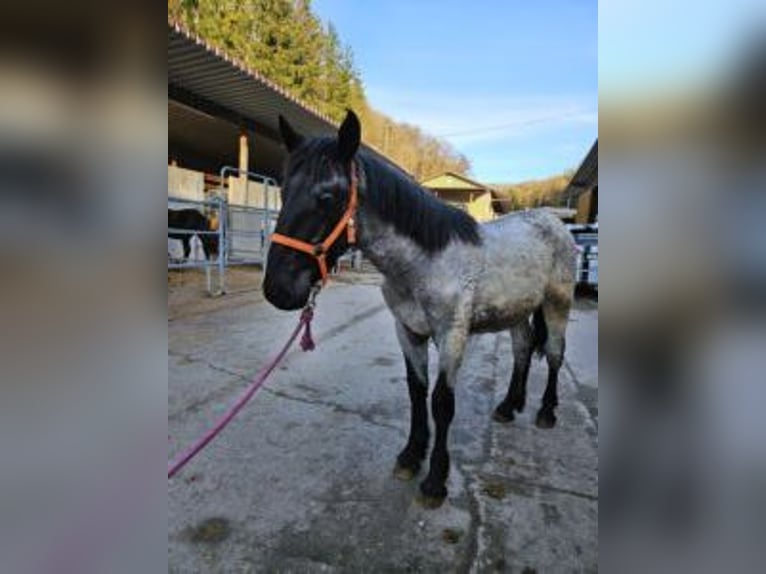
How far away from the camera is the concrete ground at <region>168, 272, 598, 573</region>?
150cm

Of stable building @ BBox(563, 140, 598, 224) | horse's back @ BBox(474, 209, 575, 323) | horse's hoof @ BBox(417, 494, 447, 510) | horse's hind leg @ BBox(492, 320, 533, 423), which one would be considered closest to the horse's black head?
horse's back @ BBox(474, 209, 575, 323)

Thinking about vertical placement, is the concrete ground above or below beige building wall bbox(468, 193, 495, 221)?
below

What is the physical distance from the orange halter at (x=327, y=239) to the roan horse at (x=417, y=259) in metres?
0.01

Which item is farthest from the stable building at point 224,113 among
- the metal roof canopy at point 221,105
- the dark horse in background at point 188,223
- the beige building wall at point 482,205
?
the beige building wall at point 482,205

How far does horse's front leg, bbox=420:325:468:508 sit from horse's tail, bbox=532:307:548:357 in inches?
38.6

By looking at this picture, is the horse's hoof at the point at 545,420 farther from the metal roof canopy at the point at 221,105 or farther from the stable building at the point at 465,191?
the stable building at the point at 465,191

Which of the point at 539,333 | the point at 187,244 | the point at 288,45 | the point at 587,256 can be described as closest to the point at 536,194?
the point at 288,45

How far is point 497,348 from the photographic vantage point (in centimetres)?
441

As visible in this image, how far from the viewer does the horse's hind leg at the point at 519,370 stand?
266 cm

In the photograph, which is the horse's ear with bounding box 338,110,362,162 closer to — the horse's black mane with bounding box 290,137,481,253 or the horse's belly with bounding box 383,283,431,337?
the horse's black mane with bounding box 290,137,481,253

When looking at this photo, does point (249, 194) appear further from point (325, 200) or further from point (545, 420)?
point (325, 200)

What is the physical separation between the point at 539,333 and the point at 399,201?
4.62 ft

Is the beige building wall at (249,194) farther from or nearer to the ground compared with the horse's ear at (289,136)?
farther from the ground

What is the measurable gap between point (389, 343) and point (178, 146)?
10.4 meters
